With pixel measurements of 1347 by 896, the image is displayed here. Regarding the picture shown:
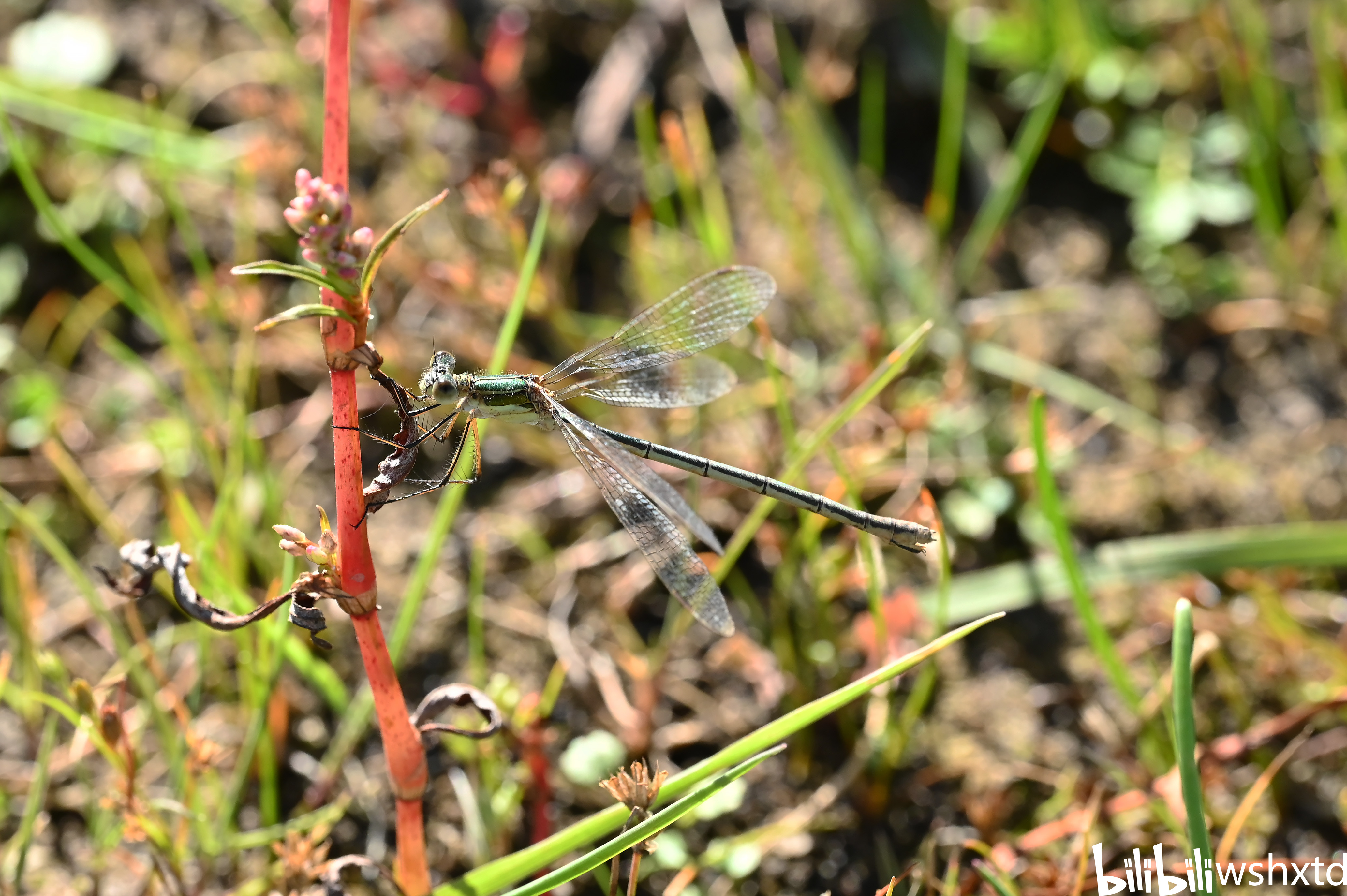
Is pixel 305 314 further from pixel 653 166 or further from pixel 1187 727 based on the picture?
pixel 653 166

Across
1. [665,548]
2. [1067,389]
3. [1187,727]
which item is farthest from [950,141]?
[1187,727]

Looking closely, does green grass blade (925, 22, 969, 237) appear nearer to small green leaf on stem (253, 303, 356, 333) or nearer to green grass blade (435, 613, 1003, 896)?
green grass blade (435, 613, 1003, 896)

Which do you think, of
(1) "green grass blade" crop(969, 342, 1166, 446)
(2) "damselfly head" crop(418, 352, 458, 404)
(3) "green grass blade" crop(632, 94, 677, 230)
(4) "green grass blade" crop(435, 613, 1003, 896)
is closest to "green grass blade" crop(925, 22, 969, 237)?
(1) "green grass blade" crop(969, 342, 1166, 446)

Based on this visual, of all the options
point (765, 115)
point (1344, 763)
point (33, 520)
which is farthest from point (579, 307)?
point (1344, 763)

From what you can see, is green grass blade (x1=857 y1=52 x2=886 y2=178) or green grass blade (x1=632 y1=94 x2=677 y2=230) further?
green grass blade (x1=857 y1=52 x2=886 y2=178)

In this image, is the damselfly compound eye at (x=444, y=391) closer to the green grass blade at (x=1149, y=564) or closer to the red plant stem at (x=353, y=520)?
the red plant stem at (x=353, y=520)

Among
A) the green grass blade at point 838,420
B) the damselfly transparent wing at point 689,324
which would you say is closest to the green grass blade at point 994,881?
the green grass blade at point 838,420

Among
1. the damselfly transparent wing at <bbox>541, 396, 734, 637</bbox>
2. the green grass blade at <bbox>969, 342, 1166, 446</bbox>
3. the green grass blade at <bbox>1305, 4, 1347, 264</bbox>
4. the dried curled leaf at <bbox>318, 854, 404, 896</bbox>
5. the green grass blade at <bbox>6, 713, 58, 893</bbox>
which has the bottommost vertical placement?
the green grass blade at <bbox>6, 713, 58, 893</bbox>
